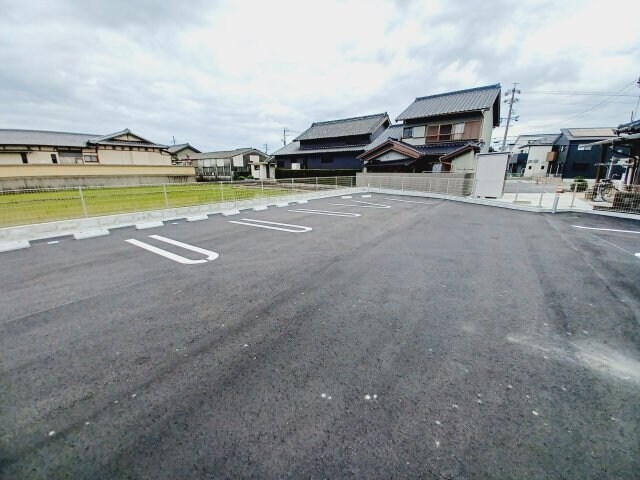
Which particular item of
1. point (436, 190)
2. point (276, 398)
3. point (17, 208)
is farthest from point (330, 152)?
point (276, 398)

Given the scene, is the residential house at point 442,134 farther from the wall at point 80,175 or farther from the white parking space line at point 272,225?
the wall at point 80,175

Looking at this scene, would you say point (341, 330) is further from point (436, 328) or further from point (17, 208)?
point (17, 208)

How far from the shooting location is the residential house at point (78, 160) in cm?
1817

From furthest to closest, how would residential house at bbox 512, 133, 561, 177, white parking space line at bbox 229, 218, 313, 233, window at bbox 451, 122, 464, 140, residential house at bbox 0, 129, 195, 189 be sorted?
1. residential house at bbox 512, 133, 561, 177
2. window at bbox 451, 122, 464, 140
3. residential house at bbox 0, 129, 195, 189
4. white parking space line at bbox 229, 218, 313, 233

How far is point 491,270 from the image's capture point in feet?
14.8

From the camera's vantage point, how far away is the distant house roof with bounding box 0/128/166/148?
22.9 metres

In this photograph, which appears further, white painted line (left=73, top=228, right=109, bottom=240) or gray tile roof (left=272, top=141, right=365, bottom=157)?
gray tile roof (left=272, top=141, right=365, bottom=157)

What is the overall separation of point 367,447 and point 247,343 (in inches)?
56.3

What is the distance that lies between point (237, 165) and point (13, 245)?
115ft

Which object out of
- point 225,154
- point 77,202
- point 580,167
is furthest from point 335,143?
point 580,167

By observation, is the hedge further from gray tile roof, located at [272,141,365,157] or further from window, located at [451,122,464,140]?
window, located at [451,122,464,140]

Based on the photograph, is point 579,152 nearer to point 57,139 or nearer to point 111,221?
point 111,221

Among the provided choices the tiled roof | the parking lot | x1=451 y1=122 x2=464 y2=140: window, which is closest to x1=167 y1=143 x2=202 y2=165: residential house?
the tiled roof

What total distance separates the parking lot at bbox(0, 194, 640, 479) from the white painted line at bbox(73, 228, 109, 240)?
5.22ft
